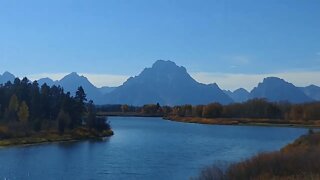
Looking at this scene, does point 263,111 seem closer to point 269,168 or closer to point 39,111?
point 39,111

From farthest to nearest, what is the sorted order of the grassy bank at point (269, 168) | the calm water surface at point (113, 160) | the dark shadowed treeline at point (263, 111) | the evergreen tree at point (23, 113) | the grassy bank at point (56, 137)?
1. the dark shadowed treeline at point (263, 111)
2. the evergreen tree at point (23, 113)
3. the grassy bank at point (56, 137)
4. the calm water surface at point (113, 160)
5. the grassy bank at point (269, 168)

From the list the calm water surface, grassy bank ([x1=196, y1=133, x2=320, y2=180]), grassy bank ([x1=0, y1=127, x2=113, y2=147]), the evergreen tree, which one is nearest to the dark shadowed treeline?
grassy bank ([x1=0, y1=127, x2=113, y2=147])

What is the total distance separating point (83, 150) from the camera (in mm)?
68125

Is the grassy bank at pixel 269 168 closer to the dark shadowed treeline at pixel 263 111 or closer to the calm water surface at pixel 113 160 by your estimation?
the calm water surface at pixel 113 160

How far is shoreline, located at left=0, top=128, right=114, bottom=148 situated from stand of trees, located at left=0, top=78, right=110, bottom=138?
6.39 feet

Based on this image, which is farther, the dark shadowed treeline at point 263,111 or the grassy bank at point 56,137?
the dark shadowed treeline at point 263,111

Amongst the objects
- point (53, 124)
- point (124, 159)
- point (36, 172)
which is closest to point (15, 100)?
point (53, 124)

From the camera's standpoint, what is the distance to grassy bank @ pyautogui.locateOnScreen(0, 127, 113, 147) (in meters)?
76.7

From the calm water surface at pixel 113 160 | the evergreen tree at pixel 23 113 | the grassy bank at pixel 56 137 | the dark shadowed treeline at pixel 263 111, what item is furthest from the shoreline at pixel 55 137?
the dark shadowed treeline at pixel 263 111

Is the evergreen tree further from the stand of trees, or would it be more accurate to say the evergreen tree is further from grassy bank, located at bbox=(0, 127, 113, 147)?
grassy bank, located at bbox=(0, 127, 113, 147)

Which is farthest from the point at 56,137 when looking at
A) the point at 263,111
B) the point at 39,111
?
the point at 263,111

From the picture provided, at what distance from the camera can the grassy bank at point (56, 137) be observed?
76.7 metres

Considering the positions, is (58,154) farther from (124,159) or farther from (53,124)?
(53,124)

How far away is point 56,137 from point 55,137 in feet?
0.74
